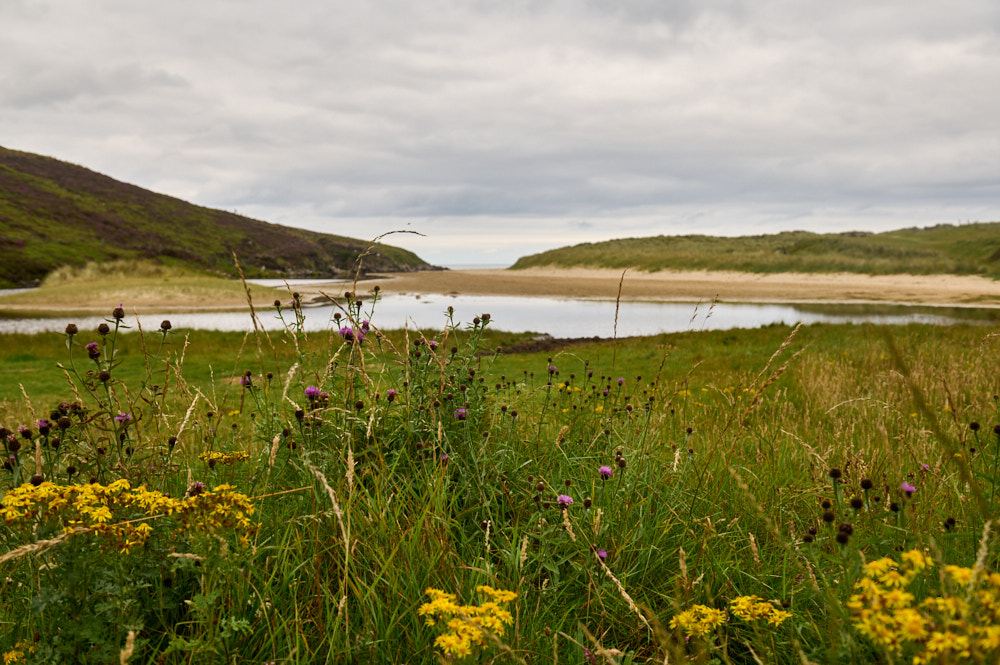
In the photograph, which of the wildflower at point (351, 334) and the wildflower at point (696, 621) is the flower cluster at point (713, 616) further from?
the wildflower at point (351, 334)

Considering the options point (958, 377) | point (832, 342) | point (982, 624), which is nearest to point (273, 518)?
point (982, 624)

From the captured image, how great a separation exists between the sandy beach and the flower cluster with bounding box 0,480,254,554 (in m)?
32.6

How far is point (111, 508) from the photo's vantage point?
239cm

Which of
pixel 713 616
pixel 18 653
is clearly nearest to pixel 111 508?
pixel 18 653

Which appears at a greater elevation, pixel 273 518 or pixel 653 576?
pixel 273 518

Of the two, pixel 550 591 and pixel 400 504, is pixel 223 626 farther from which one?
pixel 550 591

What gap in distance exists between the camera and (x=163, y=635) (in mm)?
2455

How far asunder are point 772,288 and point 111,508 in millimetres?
54910

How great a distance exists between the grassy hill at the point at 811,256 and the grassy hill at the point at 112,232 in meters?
33.9

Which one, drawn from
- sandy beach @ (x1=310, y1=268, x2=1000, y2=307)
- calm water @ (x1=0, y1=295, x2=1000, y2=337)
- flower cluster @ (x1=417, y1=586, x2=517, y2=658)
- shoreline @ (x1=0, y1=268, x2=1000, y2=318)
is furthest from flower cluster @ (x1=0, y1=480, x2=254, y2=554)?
sandy beach @ (x1=310, y1=268, x2=1000, y2=307)

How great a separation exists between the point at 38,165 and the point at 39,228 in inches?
1278

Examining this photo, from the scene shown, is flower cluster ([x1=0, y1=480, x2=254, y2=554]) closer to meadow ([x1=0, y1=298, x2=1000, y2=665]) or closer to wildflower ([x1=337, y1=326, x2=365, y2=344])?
meadow ([x1=0, y1=298, x2=1000, y2=665])

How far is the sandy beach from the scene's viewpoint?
4069 cm

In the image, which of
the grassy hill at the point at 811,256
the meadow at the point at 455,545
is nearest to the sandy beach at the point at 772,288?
the grassy hill at the point at 811,256
